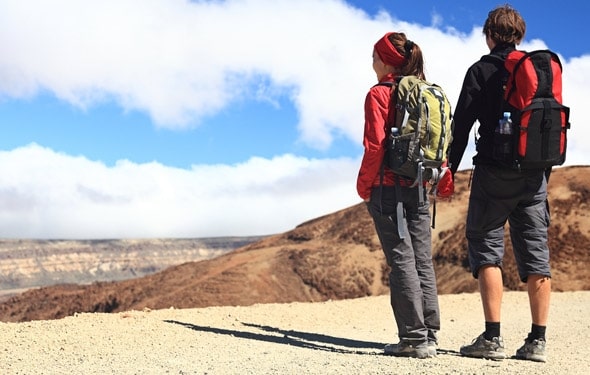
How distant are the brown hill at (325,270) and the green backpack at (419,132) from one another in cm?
1033

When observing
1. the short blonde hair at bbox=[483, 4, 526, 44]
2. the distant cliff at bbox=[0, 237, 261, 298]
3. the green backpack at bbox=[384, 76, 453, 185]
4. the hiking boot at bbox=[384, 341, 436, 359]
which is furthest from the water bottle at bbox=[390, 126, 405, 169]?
the distant cliff at bbox=[0, 237, 261, 298]

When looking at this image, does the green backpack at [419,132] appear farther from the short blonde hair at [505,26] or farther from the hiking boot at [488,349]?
the hiking boot at [488,349]

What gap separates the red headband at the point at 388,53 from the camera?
5.40 metres

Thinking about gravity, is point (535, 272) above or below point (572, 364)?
above

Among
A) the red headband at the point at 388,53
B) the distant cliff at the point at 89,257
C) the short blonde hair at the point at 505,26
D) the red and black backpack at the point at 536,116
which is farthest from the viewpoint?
the distant cliff at the point at 89,257

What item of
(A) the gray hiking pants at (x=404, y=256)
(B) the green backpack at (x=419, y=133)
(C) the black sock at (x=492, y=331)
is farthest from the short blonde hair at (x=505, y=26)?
(C) the black sock at (x=492, y=331)

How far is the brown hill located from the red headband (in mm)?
10307

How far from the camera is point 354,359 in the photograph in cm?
515

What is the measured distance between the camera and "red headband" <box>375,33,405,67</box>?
5.40 m

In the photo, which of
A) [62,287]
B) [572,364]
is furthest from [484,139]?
[62,287]

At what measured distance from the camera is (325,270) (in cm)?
1916

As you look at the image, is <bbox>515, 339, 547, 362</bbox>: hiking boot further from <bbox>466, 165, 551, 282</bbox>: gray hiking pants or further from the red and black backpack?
the red and black backpack

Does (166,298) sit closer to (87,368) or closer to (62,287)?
(62,287)

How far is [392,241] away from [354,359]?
0.95 m
